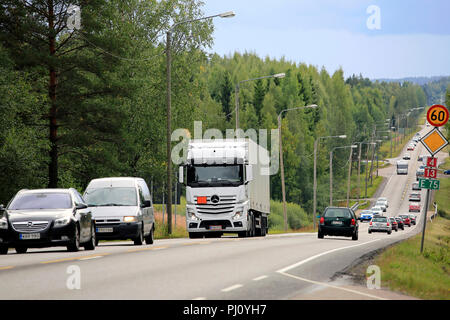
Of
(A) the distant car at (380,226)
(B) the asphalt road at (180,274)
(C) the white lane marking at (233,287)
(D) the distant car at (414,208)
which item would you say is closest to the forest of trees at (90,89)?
(A) the distant car at (380,226)

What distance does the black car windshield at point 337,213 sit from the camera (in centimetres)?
3785

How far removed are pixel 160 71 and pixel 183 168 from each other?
30.3 m

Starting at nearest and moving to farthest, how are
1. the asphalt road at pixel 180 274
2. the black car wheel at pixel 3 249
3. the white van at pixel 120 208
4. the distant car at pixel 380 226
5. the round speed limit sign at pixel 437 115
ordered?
the asphalt road at pixel 180 274 → the black car wheel at pixel 3 249 → the round speed limit sign at pixel 437 115 → the white van at pixel 120 208 → the distant car at pixel 380 226

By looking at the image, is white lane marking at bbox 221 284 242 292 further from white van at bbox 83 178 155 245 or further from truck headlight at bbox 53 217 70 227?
white van at bbox 83 178 155 245

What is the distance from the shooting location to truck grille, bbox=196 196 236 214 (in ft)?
106

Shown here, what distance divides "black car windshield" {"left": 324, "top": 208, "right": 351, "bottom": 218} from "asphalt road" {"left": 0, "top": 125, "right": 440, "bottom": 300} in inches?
586

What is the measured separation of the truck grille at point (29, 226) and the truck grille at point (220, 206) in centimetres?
1212

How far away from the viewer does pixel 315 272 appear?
16.1 meters

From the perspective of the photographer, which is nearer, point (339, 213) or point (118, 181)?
point (118, 181)

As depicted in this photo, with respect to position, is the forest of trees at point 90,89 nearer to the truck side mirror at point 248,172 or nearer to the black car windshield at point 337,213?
the truck side mirror at point 248,172

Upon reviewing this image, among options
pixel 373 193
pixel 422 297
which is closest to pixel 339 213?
pixel 422 297
